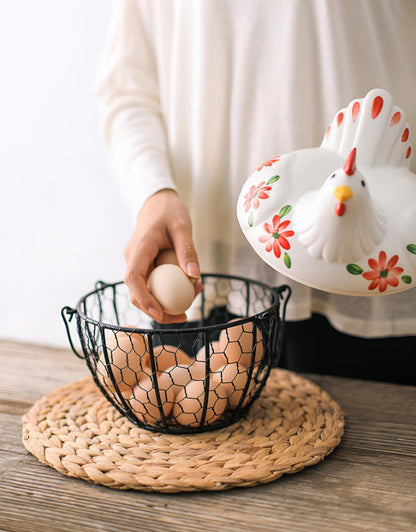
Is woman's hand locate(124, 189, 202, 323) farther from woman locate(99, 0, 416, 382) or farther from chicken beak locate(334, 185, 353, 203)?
chicken beak locate(334, 185, 353, 203)

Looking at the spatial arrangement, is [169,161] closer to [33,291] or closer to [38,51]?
[38,51]

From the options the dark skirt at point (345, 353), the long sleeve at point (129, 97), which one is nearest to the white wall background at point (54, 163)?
the long sleeve at point (129, 97)

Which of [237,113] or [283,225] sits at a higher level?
[237,113]

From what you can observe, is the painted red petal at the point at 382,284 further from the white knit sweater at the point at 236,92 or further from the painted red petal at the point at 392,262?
the white knit sweater at the point at 236,92

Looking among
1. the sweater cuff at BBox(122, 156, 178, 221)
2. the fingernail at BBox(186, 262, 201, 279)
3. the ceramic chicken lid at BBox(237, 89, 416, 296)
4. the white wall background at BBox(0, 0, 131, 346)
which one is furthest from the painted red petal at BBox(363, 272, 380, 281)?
the white wall background at BBox(0, 0, 131, 346)

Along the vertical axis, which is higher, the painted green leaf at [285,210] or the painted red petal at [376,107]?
the painted red petal at [376,107]

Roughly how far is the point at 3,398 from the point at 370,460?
0.50 m

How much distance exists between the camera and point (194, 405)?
593 millimetres

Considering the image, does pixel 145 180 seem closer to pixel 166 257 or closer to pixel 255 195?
pixel 166 257

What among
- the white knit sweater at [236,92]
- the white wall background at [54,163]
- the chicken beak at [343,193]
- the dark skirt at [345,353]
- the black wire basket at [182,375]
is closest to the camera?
the chicken beak at [343,193]

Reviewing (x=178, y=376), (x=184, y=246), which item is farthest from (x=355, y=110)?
(x=178, y=376)

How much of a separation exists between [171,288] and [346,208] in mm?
238

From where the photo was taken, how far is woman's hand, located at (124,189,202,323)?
60 centimetres

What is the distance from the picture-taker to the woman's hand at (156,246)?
60 cm
